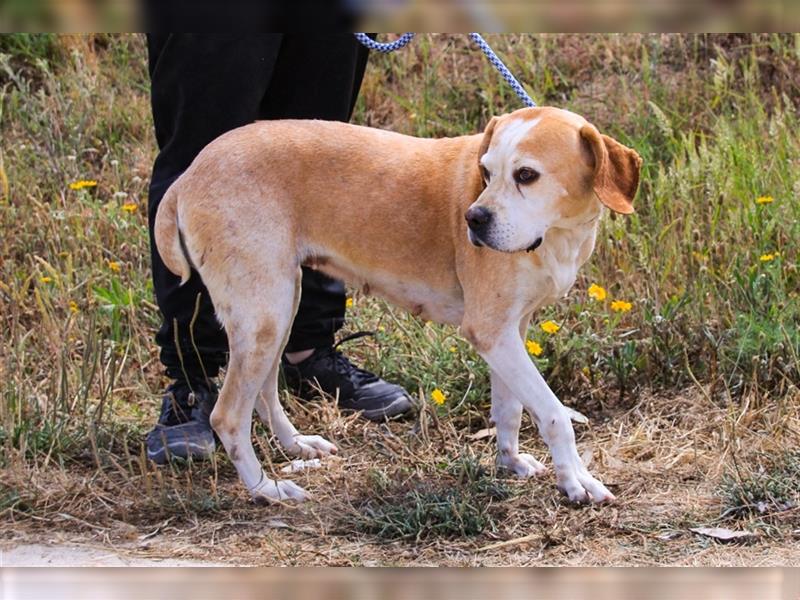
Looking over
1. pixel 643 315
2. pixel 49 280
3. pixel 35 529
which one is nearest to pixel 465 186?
pixel 643 315

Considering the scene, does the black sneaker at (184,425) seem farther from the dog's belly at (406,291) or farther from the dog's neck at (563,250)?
the dog's neck at (563,250)

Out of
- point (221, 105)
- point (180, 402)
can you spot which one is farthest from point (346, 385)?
point (221, 105)

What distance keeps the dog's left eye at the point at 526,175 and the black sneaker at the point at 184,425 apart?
1276 mm

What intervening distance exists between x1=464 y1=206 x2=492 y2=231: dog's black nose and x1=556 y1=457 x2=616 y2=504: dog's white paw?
0.76 m

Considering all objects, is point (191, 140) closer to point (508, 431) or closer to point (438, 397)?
point (438, 397)

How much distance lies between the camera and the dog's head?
2912mm

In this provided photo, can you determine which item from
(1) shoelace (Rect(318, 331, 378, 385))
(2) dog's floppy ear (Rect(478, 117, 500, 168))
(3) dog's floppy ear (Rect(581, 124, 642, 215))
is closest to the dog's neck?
(3) dog's floppy ear (Rect(581, 124, 642, 215))

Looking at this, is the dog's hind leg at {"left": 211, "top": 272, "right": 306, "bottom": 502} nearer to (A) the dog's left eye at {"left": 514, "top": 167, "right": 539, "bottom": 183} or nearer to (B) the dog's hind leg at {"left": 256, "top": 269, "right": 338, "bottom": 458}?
(B) the dog's hind leg at {"left": 256, "top": 269, "right": 338, "bottom": 458}

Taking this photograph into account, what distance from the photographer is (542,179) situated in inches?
116

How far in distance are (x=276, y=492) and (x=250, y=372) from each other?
1.22ft

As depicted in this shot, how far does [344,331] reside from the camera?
4.50 meters

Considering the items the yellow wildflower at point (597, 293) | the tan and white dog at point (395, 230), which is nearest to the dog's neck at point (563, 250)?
the tan and white dog at point (395, 230)

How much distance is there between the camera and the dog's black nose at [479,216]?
2.90 metres

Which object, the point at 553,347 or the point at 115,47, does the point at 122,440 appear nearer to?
the point at 553,347
